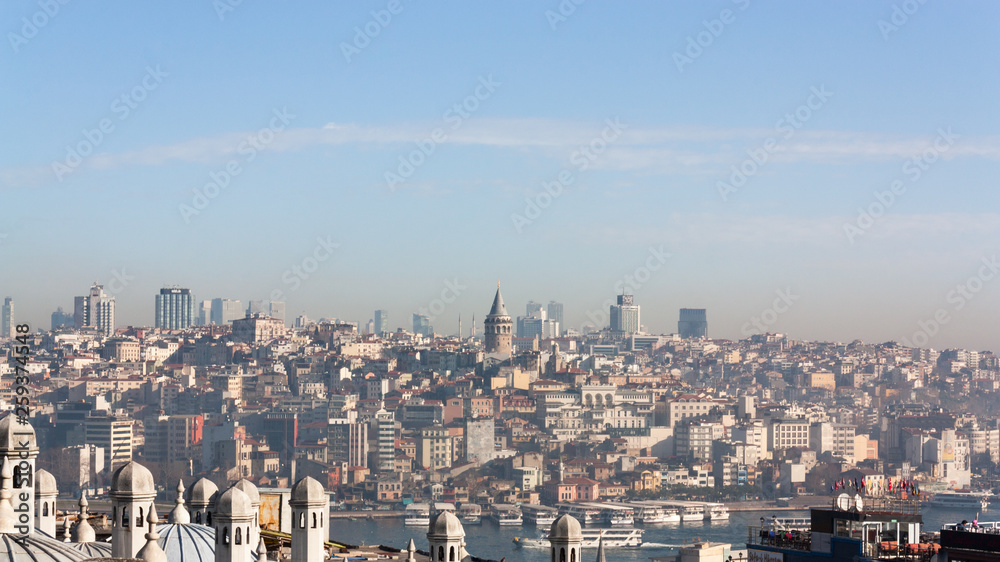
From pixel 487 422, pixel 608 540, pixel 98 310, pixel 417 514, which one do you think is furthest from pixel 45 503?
pixel 98 310

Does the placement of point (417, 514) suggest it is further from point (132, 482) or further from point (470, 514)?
point (132, 482)

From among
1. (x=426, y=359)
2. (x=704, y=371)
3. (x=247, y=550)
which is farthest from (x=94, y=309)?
(x=247, y=550)

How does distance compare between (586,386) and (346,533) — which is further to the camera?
(586,386)

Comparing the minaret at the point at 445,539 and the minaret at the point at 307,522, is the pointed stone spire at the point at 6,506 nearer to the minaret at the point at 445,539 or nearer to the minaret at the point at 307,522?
the minaret at the point at 307,522

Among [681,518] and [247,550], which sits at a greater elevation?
[247,550]

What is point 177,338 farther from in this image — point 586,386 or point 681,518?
point 681,518

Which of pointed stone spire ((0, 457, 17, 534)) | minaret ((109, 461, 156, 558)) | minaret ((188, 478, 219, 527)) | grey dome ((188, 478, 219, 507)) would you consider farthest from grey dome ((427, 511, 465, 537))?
pointed stone spire ((0, 457, 17, 534))

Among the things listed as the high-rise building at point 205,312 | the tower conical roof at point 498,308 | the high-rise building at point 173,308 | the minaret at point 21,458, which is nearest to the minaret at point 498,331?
the tower conical roof at point 498,308
